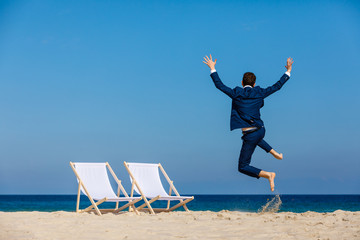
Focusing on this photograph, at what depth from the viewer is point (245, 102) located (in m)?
5.10

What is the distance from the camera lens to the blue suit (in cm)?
510

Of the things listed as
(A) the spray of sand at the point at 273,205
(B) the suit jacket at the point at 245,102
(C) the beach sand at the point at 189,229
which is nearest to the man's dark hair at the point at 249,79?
(B) the suit jacket at the point at 245,102

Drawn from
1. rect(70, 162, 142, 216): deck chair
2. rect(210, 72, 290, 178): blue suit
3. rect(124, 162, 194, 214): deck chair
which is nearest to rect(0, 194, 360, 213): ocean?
rect(124, 162, 194, 214): deck chair

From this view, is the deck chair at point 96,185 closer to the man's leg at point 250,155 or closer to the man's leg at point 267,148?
the man's leg at point 250,155

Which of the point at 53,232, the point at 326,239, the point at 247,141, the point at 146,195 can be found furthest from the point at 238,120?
the point at 146,195

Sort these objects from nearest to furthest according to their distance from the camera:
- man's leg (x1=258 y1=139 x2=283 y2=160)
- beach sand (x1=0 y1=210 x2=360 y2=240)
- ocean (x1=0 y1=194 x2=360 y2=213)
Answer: beach sand (x1=0 y1=210 x2=360 y2=240)
man's leg (x1=258 y1=139 x2=283 y2=160)
ocean (x1=0 y1=194 x2=360 y2=213)

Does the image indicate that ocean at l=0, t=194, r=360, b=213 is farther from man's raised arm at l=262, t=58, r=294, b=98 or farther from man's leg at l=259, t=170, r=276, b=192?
man's raised arm at l=262, t=58, r=294, b=98

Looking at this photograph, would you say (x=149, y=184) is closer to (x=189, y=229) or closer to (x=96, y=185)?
(x=96, y=185)

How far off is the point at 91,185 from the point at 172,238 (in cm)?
387

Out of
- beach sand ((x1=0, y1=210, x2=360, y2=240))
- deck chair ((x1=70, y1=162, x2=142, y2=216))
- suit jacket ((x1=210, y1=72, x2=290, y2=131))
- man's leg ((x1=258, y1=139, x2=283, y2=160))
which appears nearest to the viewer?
beach sand ((x1=0, y1=210, x2=360, y2=240))

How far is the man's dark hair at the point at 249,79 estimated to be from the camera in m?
5.29

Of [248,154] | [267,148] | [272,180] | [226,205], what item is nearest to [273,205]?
[272,180]

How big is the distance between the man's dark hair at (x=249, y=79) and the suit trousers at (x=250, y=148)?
1.73 ft

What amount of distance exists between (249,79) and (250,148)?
2.49 feet
